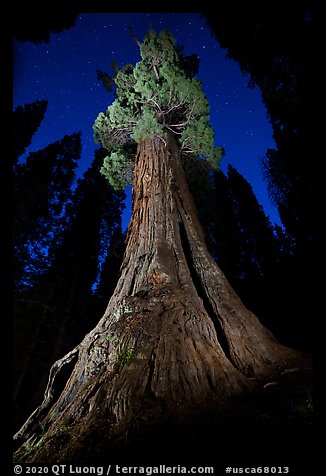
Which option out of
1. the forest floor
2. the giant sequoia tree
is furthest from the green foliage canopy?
the forest floor

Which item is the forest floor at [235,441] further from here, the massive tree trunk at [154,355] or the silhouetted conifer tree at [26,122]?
the silhouetted conifer tree at [26,122]

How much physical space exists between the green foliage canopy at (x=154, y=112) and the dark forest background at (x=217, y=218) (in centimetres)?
132

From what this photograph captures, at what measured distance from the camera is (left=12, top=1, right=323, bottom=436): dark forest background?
4.42 meters

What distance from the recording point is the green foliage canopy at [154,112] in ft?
23.0

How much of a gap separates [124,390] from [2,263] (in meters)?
1.92

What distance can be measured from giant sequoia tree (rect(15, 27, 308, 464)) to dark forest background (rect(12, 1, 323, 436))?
138 cm

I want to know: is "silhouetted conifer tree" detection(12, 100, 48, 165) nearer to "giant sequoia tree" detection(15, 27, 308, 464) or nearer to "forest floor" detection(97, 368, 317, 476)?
"giant sequoia tree" detection(15, 27, 308, 464)

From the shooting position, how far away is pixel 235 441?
1.67 meters

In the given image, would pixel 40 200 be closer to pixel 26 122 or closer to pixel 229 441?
pixel 26 122

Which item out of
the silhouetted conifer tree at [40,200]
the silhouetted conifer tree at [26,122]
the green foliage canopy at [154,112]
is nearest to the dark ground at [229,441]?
the green foliage canopy at [154,112]

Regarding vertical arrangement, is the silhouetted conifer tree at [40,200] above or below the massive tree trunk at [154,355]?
above

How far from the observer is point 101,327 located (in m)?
3.46

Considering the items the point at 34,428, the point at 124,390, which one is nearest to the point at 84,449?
the point at 124,390

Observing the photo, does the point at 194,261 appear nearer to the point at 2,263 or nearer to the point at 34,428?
the point at 34,428
